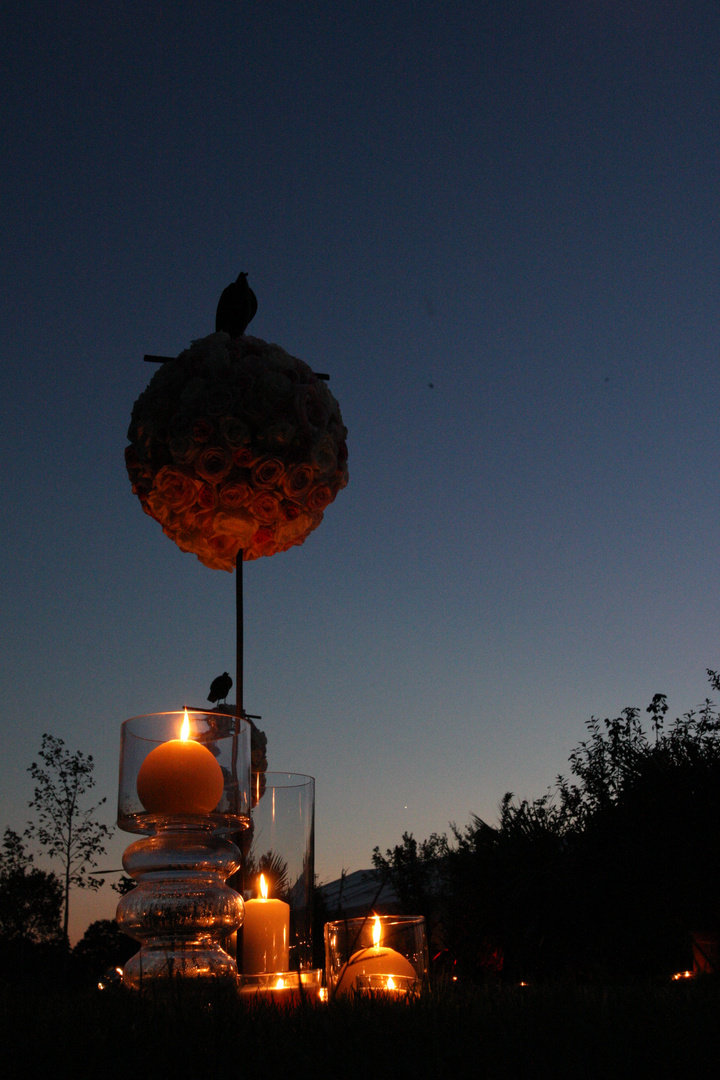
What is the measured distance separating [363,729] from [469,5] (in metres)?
6.11

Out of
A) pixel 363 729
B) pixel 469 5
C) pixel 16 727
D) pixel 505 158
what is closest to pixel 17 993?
pixel 469 5

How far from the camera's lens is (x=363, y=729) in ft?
25.0

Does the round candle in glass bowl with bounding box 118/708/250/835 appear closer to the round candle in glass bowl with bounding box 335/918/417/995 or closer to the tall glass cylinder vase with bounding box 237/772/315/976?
the tall glass cylinder vase with bounding box 237/772/315/976

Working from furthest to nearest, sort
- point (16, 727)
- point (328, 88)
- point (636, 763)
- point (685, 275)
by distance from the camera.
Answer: point (16, 727) → point (685, 275) → point (328, 88) → point (636, 763)

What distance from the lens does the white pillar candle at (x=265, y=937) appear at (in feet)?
6.50

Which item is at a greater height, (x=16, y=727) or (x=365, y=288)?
(x=365, y=288)

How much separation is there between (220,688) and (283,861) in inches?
27.6

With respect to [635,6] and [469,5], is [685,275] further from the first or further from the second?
[469,5]

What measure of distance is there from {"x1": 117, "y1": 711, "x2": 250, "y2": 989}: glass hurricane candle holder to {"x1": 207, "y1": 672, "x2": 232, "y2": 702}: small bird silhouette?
0.65 meters

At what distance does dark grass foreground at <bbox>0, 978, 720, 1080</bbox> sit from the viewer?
839 millimetres

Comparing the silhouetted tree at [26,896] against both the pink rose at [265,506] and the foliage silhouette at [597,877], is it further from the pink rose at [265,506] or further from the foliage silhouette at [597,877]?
the pink rose at [265,506]

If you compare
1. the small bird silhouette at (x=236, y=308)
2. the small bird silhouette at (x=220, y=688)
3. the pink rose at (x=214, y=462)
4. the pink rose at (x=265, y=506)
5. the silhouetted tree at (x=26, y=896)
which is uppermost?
the small bird silhouette at (x=236, y=308)

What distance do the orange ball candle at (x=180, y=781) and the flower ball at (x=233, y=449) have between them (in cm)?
91

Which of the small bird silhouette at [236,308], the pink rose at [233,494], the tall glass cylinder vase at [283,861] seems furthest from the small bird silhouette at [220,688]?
the small bird silhouette at [236,308]
